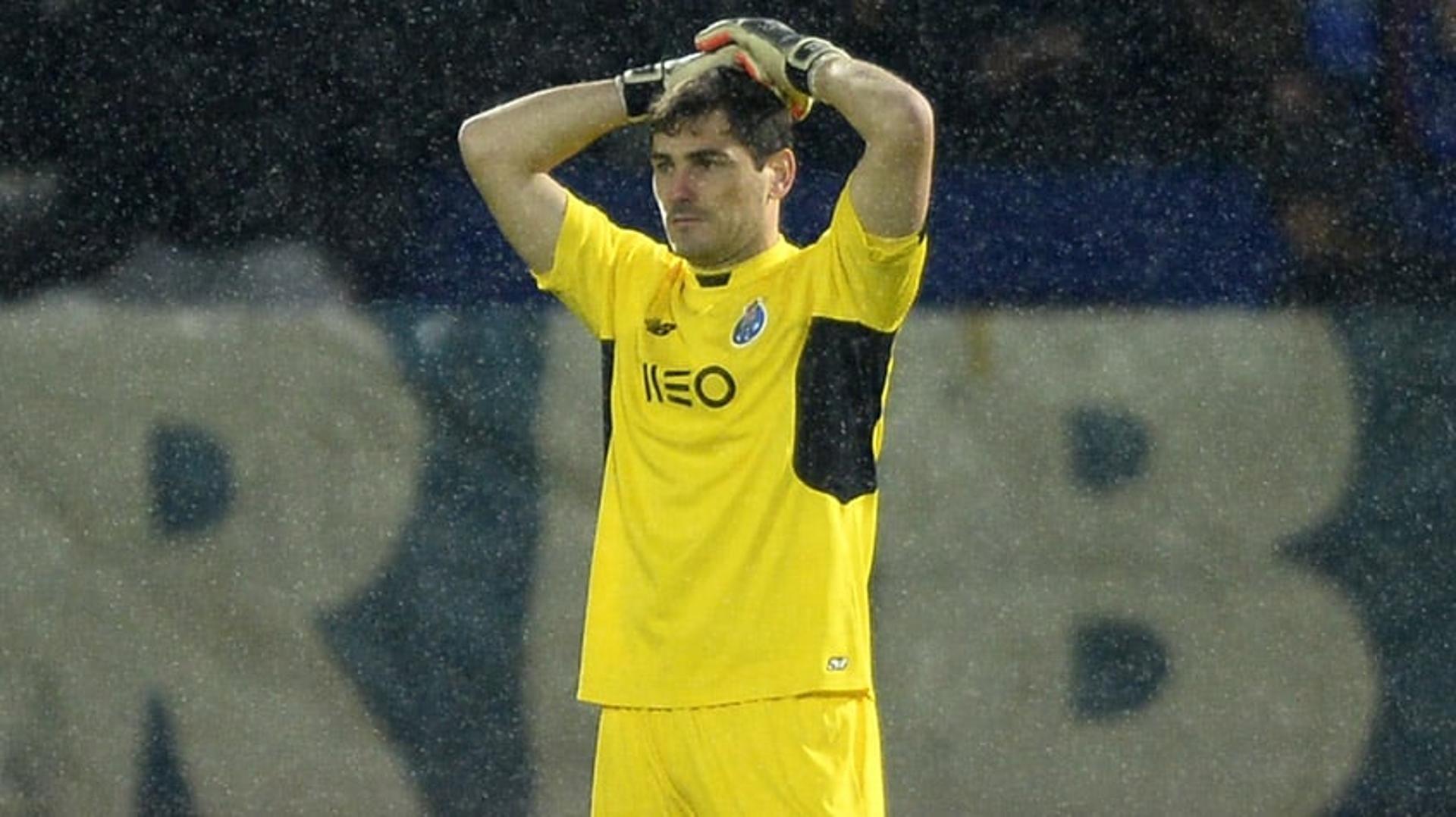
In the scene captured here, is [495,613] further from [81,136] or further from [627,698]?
[627,698]

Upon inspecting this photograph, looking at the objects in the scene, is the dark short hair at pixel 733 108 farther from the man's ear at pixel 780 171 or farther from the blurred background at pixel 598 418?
the blurred background at pixel 598 418

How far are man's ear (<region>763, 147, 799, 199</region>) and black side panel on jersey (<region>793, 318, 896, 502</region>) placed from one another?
24 cm

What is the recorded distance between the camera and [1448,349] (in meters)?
5.38

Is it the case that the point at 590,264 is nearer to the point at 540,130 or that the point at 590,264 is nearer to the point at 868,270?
the point at 540,130

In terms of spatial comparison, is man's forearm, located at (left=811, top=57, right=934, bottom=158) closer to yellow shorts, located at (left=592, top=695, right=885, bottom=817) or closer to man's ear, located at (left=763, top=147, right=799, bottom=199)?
man's ear, located at (left=763, top=147, right=799, bottom=199)

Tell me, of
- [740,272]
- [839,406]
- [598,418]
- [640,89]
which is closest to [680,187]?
[740,272]

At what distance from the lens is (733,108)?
373 cm

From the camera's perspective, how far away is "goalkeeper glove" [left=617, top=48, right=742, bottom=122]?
3746 millimetres

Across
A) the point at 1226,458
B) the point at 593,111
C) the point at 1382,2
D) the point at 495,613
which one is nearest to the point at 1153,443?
the point at 1226,458

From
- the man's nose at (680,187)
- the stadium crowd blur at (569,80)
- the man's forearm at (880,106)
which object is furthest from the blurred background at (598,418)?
the man's forearm at (880,106)

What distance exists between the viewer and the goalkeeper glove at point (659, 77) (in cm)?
375

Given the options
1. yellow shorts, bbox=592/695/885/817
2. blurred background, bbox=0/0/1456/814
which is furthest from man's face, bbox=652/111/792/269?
blurred background, bbox=0/0/1456/814

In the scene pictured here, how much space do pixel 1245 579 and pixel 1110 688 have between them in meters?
0.35

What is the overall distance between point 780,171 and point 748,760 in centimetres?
84
